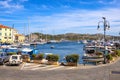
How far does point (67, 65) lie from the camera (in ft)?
133

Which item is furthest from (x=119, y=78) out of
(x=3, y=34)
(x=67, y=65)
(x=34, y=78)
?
(x=3, y=34)

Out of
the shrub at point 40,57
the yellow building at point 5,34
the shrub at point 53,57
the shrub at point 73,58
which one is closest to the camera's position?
the shrub at point 73,58

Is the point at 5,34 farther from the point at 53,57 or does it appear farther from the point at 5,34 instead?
the point at 53,57

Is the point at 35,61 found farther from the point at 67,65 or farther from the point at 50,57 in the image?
the point at 67,65

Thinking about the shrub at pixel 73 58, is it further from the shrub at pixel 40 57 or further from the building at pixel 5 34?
the building at pixel 5 34

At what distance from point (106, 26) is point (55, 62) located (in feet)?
38.8

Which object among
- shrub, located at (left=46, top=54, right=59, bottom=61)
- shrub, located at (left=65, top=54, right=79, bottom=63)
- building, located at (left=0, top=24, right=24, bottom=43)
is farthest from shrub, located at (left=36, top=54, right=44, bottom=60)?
building, located at (left=0, top=24, right=24, bottom=43)

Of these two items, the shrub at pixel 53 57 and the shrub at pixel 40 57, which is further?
the shrub at pixel 40 57

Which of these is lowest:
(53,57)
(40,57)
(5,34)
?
(40,57)

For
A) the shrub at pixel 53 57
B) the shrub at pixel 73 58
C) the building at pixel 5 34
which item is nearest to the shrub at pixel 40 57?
the shrub at pixel 53 57

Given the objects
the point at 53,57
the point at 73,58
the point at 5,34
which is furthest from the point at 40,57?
the point at 5,34

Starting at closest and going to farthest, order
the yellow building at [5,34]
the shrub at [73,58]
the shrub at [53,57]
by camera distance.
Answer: the shrub at [73,58] → the shrub at [53,57] → the yellow building at [5,34]

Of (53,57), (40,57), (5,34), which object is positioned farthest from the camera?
(5,34)

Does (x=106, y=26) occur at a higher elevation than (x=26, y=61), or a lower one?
higher
